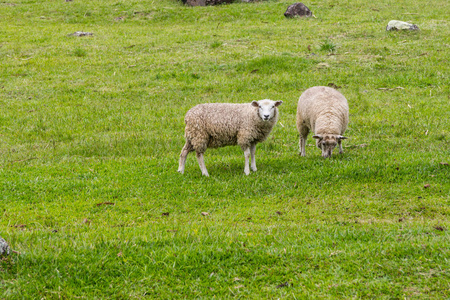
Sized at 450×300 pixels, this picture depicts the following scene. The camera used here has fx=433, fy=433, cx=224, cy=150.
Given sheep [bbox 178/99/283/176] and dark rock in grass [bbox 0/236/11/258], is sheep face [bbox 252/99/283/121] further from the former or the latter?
dark rock in grass [bbox 0/236/11/258]

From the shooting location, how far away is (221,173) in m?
9.02

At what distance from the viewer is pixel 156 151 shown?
35.6 ft

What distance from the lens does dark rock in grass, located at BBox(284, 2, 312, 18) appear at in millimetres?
25672

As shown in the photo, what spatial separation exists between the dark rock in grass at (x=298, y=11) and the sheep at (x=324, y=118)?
1659 cm

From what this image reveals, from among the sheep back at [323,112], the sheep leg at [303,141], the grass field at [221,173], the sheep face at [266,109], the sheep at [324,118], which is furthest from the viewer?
the sheep leg at [303,141]

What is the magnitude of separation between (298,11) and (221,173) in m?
19.4

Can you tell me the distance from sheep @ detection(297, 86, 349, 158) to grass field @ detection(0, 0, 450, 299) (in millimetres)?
435

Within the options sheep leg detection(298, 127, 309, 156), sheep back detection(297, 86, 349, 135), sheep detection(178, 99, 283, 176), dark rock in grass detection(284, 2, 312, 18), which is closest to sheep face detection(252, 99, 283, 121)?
sheep detection(178, 99, 283, 176)

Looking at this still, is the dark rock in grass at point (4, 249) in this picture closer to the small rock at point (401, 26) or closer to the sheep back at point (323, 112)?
the sheep back at point (323, 112)

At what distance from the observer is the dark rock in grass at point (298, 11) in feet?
84.2

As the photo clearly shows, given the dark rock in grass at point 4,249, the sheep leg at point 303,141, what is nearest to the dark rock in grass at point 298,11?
the sheep leg at point 303,141

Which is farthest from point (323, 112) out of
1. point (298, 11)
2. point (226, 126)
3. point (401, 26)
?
point (298, 11)

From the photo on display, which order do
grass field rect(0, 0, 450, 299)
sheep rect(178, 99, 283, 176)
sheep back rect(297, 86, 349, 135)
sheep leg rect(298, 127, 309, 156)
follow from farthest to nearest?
1. sheep leg rect(298, 127, 309, 156)
2. sheep back rect(297, 86, 349, 135)
3. sheep rect(178, 99, 283, 176)
4. grass field rect(0, 0, 450, 299)

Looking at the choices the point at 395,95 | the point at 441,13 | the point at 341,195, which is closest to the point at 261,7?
the point at 441,13
